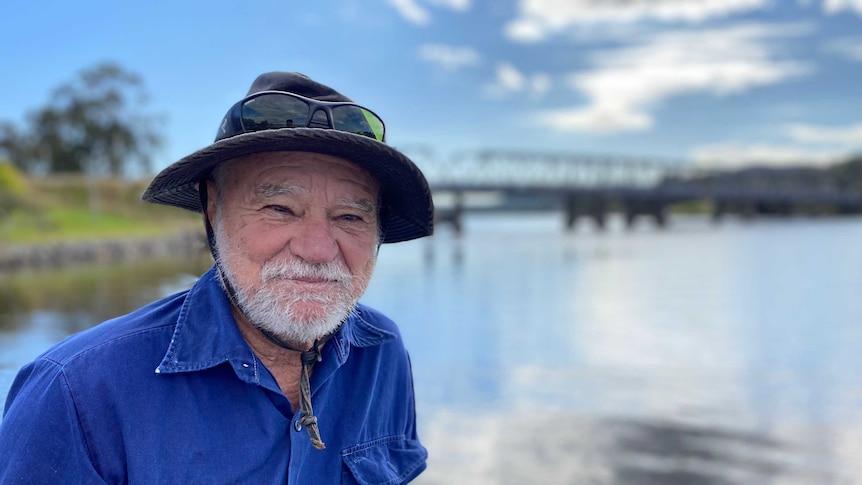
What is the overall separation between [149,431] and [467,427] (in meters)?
7.43

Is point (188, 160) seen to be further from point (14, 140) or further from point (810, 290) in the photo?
point (14, 140)

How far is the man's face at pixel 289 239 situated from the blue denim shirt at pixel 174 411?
0.12m

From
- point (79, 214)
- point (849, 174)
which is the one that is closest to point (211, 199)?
point (79, 214)

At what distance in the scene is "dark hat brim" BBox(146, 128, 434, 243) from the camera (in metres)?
1.91

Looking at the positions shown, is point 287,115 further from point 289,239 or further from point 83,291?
point 83,291

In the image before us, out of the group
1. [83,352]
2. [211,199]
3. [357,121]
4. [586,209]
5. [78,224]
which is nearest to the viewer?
[83,352]

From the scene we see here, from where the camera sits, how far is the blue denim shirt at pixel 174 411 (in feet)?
5.46

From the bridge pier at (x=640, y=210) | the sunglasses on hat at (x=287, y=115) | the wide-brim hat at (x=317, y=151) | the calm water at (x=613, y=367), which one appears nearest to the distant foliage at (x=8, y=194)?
the calm water at (x=613, y=367)

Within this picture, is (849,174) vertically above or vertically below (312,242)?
above

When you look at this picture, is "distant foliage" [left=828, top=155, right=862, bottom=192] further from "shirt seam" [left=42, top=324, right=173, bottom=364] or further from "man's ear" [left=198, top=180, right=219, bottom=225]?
"shirt seam" [left=42, top=324, right=173, bottom=364]

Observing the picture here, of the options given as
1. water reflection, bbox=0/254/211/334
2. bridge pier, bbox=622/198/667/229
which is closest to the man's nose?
water reflection, bbox=0/254/211/334

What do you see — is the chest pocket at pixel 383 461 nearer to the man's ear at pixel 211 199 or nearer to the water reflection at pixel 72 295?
the man's ear at pixel 211 199

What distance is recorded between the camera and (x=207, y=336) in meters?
1.94

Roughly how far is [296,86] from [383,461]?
4.17ft
